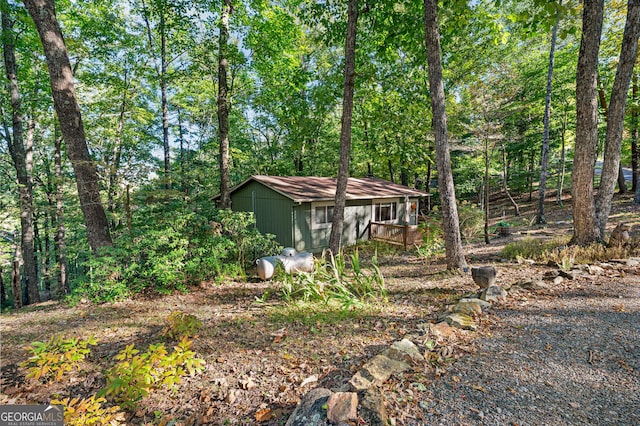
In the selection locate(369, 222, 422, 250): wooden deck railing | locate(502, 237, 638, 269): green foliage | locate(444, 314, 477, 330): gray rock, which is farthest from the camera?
locate(369, 222, 422, 250): wooden deck railing

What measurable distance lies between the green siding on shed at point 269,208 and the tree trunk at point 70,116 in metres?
5.38

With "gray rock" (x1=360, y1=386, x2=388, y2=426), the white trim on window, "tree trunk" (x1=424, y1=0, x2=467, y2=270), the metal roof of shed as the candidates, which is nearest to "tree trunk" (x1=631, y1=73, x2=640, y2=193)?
the metal roof of shed

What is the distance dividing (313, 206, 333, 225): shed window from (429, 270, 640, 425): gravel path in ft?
24.9

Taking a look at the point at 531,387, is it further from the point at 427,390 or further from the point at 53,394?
the point at 53,394

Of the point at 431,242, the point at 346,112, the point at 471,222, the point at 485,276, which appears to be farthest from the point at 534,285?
the point at 471,222

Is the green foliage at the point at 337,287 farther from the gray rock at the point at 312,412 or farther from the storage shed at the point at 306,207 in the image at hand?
the storage shed at the point at 306,207

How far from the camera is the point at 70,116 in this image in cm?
542

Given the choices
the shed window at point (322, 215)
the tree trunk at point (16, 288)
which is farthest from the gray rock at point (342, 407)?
the tree trunk at point (16, 288)

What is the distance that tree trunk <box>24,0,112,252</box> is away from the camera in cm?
508

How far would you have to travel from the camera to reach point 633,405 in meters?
2.00

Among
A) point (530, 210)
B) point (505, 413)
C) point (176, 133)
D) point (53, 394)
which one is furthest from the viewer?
point (176, 133)

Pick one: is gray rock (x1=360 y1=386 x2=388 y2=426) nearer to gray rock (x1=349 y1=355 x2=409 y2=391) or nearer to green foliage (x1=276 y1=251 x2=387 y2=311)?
gray rock (x1=349 y1=355 x2=409 y2=391)

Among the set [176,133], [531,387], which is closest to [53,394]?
[531,387]

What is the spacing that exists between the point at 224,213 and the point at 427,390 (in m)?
6.26
